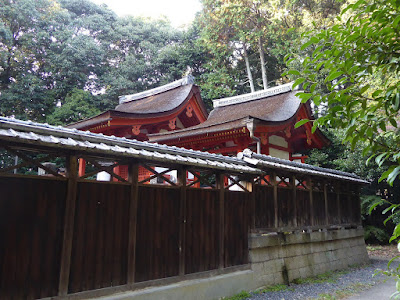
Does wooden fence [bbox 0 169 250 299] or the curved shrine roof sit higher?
the curved shrine roof

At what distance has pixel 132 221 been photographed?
17.4ft

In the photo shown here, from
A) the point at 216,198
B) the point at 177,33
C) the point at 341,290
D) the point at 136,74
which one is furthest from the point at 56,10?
the point at 341,290

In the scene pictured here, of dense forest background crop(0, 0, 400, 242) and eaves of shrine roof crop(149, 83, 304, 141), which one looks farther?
dense forest background crop(0, 0, 400, 242)

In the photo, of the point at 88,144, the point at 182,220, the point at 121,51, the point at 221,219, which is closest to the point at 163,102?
the point at 221,219

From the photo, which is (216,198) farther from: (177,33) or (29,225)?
(177,33)

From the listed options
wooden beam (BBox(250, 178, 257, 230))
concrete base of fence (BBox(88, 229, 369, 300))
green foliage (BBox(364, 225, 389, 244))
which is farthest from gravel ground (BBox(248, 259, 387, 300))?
green foliage (BBox(364, 225, 389, 244))

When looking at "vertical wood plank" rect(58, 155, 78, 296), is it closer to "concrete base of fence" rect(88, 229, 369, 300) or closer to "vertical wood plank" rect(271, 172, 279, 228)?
"concrete base of fence" rect(88, 229, 369, 300)

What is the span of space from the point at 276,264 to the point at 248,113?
22.2ft

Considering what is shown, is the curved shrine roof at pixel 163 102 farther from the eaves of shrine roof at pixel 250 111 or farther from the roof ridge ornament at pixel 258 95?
the roof ridge ornament at pixel 258 95

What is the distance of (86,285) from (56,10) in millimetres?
25511

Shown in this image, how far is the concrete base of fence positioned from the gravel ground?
0.40 meters

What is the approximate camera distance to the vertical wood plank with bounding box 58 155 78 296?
436cm

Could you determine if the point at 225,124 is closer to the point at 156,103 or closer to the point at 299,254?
the point at 299,254

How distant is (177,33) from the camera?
30031mm
